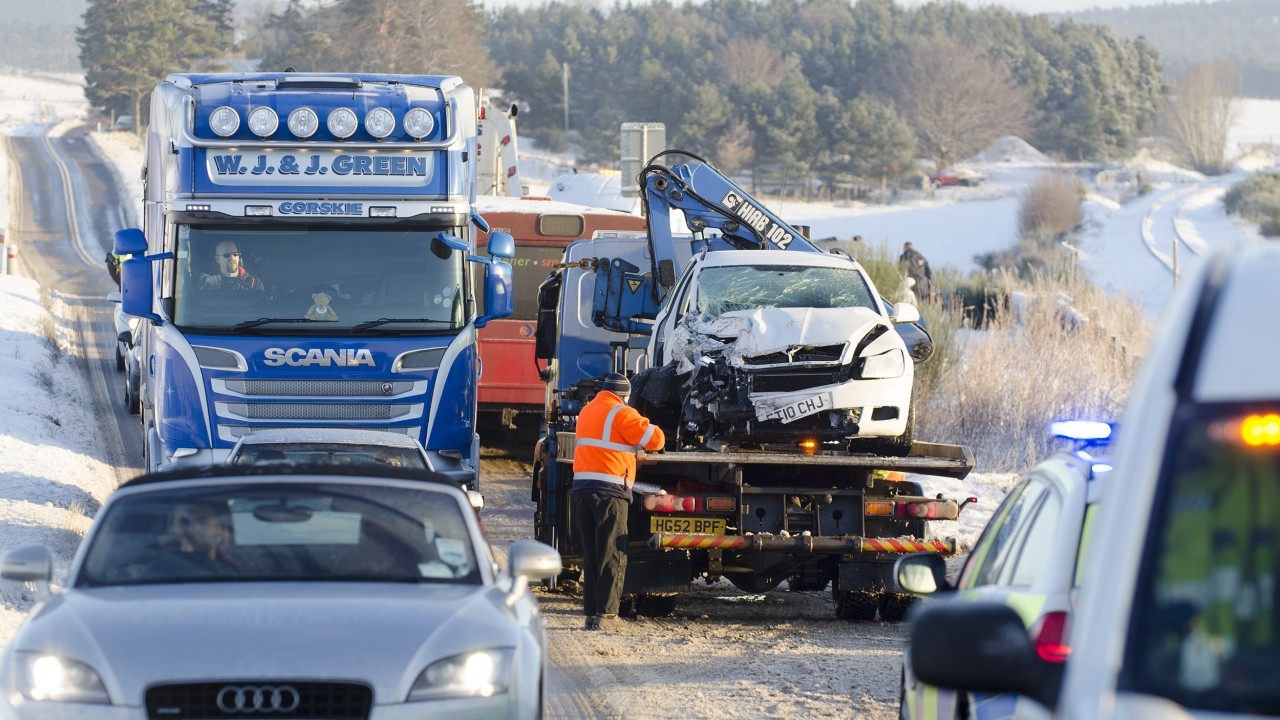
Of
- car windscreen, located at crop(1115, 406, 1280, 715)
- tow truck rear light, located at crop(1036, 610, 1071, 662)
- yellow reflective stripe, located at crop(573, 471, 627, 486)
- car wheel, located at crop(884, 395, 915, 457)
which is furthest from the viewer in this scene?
car wheel, located at crop(884, 395, 915, 457)

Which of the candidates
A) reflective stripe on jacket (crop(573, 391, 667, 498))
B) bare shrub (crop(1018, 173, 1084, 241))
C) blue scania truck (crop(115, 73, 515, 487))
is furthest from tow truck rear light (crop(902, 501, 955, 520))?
bare shrub (crop(1018, 173, 1084, 241))

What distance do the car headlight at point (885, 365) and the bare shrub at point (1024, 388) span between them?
8.10 meters

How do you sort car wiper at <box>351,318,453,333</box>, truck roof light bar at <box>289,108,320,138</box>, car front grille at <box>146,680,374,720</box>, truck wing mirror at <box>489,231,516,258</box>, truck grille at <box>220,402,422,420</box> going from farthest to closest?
1. truck wing mirror at <box>489,231,516,258</box>
2. truck roof light bar at <box>289,108,320,138</box>
3. car wiper at <box>351,318,453,333</box>
4. truck grille at <box>220,402,422,420</box>
5. car front grille at <box>146,680,374,720</box>

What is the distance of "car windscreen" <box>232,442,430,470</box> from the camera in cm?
1055

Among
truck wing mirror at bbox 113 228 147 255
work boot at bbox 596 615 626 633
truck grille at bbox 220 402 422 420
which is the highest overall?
truck wing mirror at bbox 113 228 147 255

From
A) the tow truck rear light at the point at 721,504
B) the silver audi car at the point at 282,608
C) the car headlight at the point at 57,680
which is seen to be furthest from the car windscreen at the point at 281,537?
the tow truck rear light at the point at 721,504

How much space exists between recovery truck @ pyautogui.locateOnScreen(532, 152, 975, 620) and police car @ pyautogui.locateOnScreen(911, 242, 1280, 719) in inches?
308

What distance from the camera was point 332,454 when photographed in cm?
1077

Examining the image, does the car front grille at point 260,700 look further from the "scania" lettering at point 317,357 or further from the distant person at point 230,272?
the distant person at point 230,272

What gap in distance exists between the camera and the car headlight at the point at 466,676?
5.89 meters

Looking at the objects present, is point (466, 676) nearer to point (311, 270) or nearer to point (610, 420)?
point (610, 420)

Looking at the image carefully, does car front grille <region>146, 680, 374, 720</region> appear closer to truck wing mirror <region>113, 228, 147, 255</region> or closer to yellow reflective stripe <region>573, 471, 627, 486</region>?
yellow reflective stripe <region>573, 471, 627, 486</region>

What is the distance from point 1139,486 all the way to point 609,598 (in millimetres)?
8204

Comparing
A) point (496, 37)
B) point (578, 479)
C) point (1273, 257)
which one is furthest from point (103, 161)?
point (1273, 257)
